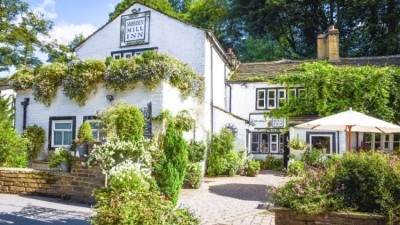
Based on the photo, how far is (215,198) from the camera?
1146 cm

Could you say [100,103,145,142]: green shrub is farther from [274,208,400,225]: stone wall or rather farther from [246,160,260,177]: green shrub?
[246,160,260,177]: green shrub

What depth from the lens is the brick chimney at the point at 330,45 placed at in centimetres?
2392

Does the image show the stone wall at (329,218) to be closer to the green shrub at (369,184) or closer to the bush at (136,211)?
the green shrub at (369,184)

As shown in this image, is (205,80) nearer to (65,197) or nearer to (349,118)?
(349,118)

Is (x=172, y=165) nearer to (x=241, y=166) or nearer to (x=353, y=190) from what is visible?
(x=353, y=190)

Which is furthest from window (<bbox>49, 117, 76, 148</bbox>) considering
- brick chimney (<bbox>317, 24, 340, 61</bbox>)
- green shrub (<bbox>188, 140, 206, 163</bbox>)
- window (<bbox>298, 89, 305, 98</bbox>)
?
brick chimney (<bbox>317, 24, 340, 61</bbox>)

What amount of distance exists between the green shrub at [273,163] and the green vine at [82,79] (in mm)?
12489

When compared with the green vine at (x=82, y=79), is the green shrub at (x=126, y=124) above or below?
below

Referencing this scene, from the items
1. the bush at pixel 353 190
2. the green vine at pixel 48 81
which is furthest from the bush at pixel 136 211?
the green vine at pixel 48 81

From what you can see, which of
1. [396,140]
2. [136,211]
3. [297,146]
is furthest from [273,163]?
[136,211]

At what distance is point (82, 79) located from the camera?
1440 centimetres

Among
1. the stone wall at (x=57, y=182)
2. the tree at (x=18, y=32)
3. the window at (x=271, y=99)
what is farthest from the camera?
the tree at (x=18, y=32)

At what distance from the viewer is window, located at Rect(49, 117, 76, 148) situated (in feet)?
49.6

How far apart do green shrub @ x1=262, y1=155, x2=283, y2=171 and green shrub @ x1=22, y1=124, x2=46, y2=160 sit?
43.9ft
